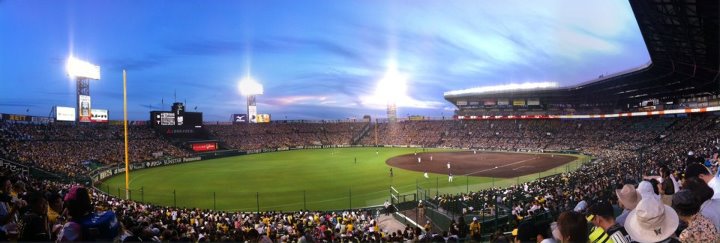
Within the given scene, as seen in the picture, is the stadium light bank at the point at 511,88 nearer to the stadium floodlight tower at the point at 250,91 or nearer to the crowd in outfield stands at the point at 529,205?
the crowd in outfield stands at the point at 529,205

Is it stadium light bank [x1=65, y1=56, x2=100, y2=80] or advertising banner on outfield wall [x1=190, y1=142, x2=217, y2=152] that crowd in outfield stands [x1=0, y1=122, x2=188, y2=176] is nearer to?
advertising banner on outfield wall [x1=190, y1=142, x2=217, y2=152]

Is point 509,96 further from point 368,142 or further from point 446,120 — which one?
point 368,142

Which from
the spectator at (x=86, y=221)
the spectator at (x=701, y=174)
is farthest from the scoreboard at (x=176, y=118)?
the spectator at (x=701, y=174)

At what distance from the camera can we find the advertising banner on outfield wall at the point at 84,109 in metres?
52.8

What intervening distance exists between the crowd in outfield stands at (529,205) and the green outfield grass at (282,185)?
5170 mm

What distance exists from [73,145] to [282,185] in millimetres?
32534

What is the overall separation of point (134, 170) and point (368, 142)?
5147 cm

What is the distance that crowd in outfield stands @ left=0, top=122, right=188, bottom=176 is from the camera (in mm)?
38219

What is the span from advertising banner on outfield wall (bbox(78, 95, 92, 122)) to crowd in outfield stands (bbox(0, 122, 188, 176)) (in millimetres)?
2146

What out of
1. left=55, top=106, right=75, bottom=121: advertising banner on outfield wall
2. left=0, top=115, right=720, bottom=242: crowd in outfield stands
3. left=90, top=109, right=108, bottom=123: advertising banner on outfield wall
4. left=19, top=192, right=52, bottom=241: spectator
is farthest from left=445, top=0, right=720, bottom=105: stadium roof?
left=55, top=106, right=75, bottom=121: advertising banner on outfield wall

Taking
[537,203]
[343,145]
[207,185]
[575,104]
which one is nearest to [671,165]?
[537,203]

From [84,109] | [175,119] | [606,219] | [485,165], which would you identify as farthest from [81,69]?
[606,219]

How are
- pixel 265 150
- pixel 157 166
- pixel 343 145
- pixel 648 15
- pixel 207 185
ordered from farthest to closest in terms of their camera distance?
1. pixel 343 145
2. pixel 265 150
3. pixel 157 166
4. pixel 207 185
5. pixel 648 15

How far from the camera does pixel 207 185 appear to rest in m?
34.2
